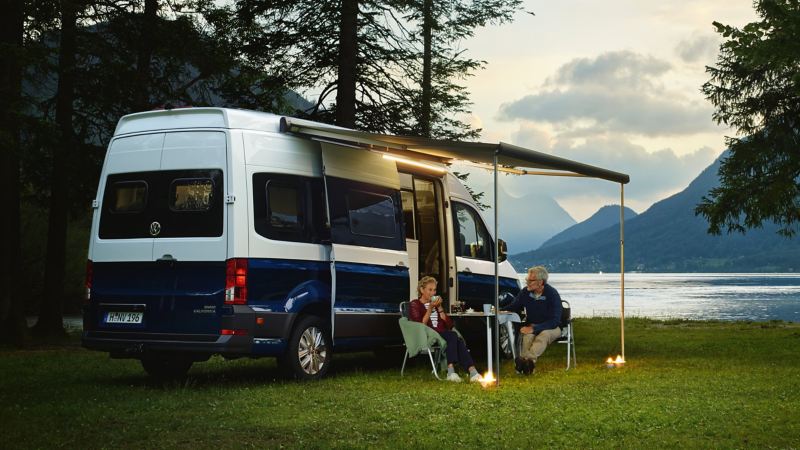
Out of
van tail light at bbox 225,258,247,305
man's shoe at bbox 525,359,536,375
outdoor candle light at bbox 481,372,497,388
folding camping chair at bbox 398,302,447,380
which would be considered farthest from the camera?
man's shoe at bbox 525,359,536,375

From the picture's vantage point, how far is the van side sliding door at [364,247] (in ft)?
36.2

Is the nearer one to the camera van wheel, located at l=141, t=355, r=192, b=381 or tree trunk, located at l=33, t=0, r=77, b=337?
van wheel, located at l=141, t=355, r=192, b=381

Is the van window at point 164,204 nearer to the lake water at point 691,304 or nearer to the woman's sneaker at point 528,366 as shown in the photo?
the woman's sneaker at point 528,366

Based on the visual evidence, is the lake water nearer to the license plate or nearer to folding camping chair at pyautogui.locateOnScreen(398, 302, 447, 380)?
folding camping chair at pyautogui.locateOnScreen(398, 302, 447, 380)

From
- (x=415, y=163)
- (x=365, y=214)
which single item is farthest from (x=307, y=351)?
(x=415, y=163)

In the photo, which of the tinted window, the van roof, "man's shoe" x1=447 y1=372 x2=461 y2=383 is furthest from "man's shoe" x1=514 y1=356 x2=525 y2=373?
the van roof

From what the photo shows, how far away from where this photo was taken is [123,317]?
10.3m

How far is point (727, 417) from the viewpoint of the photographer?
8172mm

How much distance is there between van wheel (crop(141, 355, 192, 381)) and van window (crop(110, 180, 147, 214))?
6.01ft

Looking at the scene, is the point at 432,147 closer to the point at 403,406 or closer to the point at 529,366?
the point at 529,366

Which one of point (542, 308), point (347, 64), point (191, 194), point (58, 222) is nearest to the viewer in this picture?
point (191, 194)

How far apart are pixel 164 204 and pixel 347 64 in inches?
373

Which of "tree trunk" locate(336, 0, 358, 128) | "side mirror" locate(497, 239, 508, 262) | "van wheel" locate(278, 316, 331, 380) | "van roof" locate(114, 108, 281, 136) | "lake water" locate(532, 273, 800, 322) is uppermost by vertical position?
"tree trunk" locate(336, 0, 358, 128)

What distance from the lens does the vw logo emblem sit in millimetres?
10250
